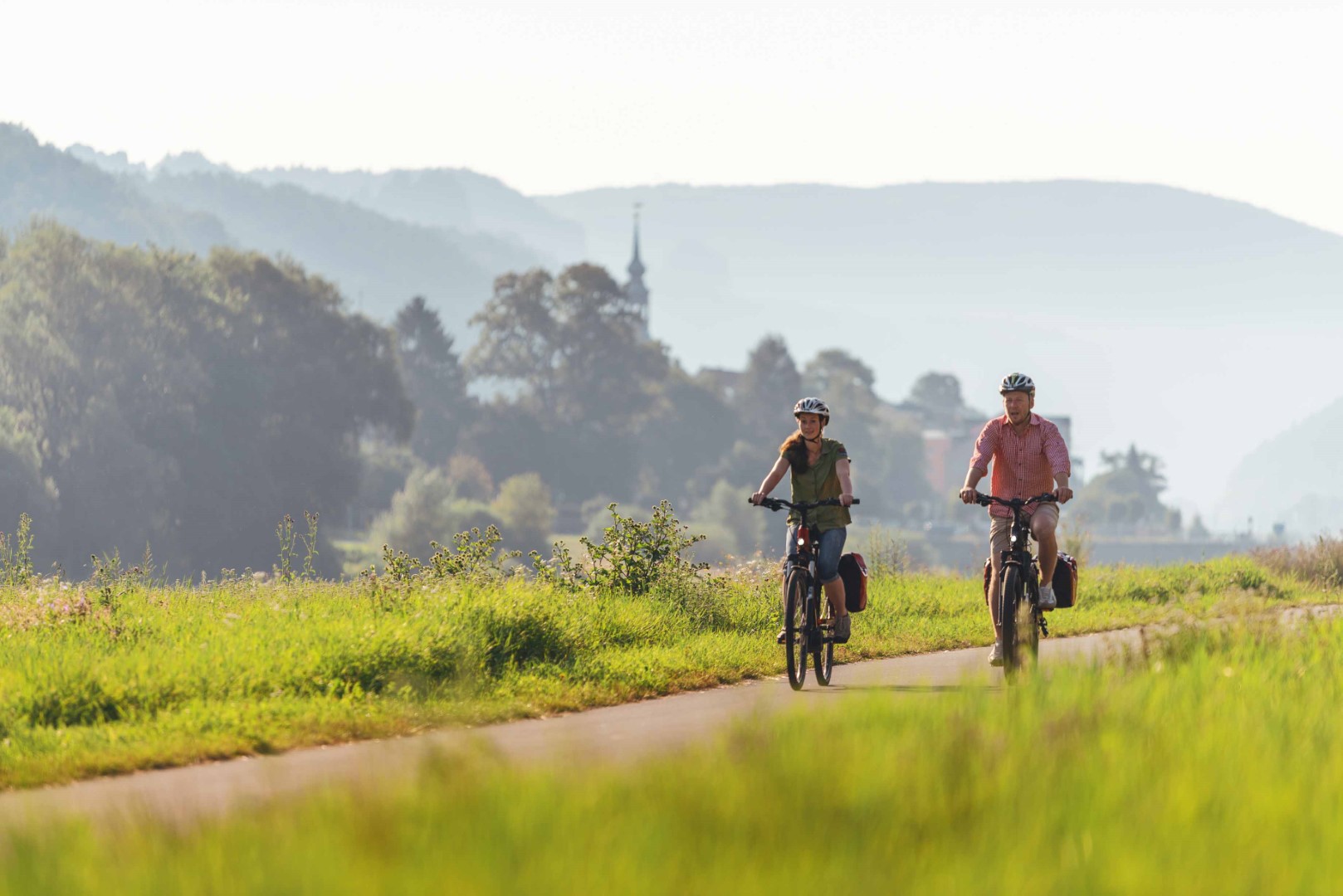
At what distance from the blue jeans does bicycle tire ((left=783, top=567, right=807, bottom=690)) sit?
178 millimetres

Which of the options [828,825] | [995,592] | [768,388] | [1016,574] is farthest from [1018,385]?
[768,388]

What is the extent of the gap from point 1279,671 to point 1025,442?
102 inches

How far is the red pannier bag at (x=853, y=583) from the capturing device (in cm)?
1117

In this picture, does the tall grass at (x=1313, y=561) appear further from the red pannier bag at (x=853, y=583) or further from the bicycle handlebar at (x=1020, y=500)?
the red pannier bag at (x=853, y=583)

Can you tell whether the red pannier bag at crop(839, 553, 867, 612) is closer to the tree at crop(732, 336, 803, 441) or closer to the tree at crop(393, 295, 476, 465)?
the tree at crop(393, 295, 476, 465)

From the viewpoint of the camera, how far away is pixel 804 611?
431 inches

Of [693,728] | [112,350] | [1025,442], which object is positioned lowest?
[693,728]

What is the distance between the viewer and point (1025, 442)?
11.1 metres

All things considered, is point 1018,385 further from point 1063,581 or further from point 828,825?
point 828,825

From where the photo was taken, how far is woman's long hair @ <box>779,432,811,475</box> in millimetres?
11031

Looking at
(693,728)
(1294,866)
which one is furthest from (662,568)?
(1294,866)

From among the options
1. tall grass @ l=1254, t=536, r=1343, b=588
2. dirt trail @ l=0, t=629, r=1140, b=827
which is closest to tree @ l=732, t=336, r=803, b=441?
tall grass @ l=1254, t=536, r=1343, b=588

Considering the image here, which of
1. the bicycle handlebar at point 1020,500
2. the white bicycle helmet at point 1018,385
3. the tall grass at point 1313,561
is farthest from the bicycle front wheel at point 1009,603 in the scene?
the tall grass at point 1313,561

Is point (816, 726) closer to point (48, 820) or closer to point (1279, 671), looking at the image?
point (48, 820)
